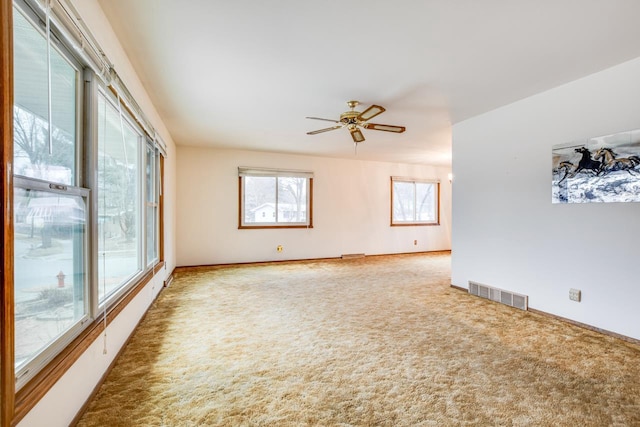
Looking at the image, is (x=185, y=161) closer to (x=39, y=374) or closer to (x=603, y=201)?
(x=39, y=374)

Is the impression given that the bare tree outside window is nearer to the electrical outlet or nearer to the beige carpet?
the beige carpet

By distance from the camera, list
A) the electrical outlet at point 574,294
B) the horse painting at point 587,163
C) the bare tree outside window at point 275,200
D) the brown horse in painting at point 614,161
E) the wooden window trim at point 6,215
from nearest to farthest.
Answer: the wooden window trim at point 6,215 → the brown horse in painting at point 614,161 → the horse painting at point 587,163 → the electrical outlet at point 574,294 → the bare tree outside window at point 275,200

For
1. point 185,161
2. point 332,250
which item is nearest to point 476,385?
point 332,250

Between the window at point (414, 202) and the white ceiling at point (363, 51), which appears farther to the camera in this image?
the window at point (414, 202)

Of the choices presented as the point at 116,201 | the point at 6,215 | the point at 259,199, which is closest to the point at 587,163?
the point at 6,215

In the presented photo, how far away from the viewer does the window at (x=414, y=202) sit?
8062 mm

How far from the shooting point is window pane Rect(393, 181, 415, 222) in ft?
26.5

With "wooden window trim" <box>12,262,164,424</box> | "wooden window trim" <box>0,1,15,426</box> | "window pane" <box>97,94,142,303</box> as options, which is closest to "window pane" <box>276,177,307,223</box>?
"window pane" <box>97,94,142,303</box>

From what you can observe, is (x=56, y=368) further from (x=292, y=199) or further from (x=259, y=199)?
(x=292, y=199)

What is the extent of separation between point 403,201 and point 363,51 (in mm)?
6035

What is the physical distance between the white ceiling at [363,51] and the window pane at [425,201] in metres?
4.35

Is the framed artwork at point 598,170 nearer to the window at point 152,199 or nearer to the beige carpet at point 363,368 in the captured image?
the beige carpet at point 363,368

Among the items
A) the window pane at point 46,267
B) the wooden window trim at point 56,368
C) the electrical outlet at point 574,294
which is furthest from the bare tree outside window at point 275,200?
the electrical outlet at point 574,294

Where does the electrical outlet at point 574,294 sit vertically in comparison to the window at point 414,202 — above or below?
below
